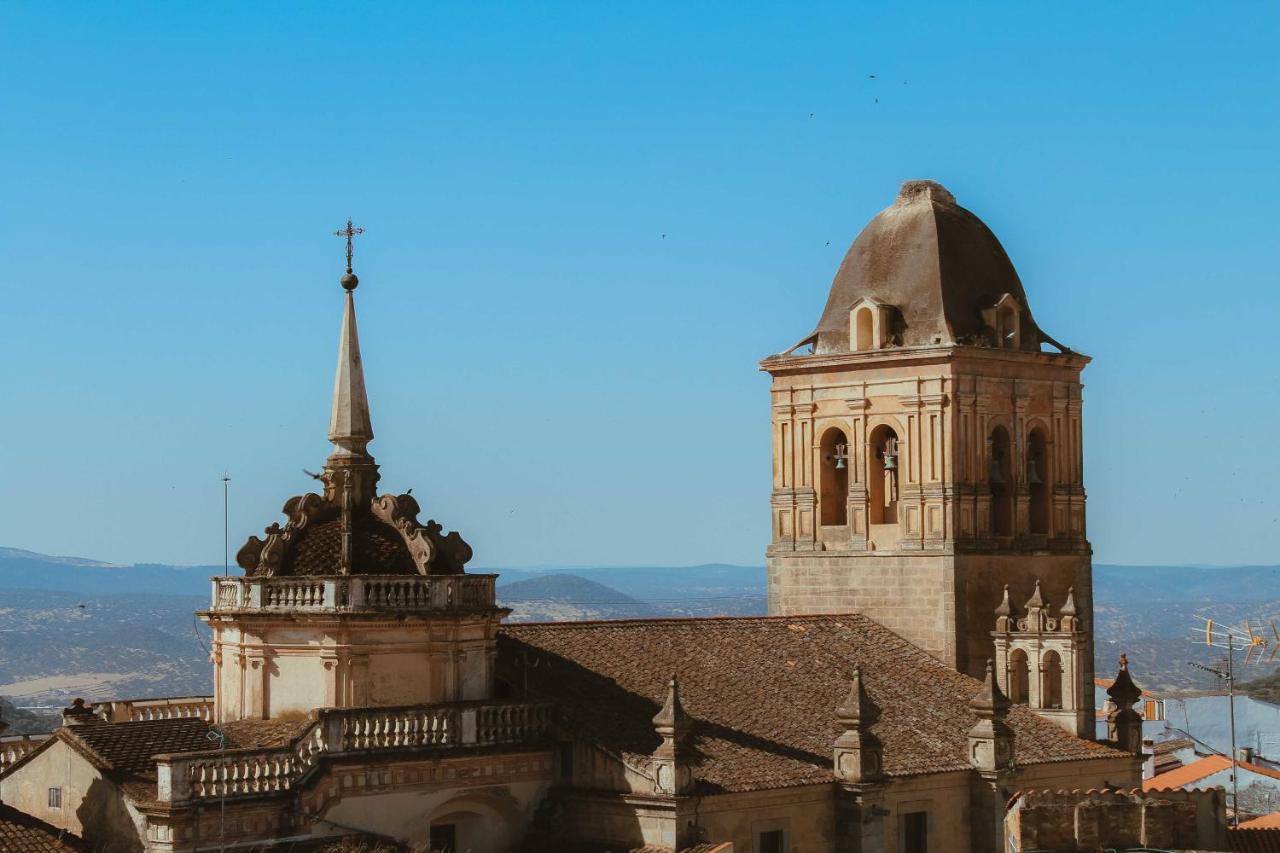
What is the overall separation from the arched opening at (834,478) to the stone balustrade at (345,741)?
14669 mm

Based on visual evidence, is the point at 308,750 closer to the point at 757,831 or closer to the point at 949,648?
the point at 757,831

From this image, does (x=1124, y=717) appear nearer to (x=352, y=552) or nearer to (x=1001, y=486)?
(x=1001, y=486)

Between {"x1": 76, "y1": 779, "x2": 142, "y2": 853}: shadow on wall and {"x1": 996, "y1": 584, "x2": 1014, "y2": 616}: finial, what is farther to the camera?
{"x1": 996, "y1": 584, "x2": 1014, "y2": 616}: finial

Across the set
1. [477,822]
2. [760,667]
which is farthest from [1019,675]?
[477,822]

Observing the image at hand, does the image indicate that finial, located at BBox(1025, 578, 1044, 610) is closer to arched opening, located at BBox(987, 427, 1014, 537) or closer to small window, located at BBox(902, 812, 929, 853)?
arched opening, located at BBox(987, 427, 1014, 537)

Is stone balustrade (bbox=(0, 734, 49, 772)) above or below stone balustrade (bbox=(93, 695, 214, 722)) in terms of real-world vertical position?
below

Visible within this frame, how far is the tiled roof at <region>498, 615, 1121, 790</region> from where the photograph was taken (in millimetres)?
43875

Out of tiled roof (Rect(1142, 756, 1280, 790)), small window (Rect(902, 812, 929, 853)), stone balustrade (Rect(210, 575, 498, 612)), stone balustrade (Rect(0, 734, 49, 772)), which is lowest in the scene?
tiled roof (Rect(1142, 756, 1280, 790))

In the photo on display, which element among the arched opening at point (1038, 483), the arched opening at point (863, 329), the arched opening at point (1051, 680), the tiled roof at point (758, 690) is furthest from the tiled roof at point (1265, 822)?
the arched opening at point (863, 329)

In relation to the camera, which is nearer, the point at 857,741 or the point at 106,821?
the point at 106,821

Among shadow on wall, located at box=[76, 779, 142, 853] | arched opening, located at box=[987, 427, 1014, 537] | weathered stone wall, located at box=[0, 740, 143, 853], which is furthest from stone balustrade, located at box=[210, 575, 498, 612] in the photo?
arched opening, located at box=[987, 427, 1014, 537]

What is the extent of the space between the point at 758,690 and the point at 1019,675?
8229 millimetres

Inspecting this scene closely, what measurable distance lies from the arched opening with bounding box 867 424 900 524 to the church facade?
0.29 ft

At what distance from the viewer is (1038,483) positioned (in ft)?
188
